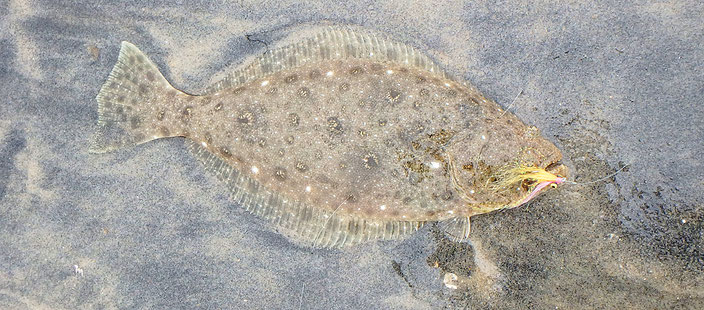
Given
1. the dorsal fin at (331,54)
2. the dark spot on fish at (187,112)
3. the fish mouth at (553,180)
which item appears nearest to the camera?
the fish mouth at (553,180)

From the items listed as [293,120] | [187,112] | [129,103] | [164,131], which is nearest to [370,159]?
[293,120]

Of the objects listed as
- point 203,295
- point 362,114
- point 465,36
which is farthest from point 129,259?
point 465,36

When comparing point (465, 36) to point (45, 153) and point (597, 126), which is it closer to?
point (597, 126)

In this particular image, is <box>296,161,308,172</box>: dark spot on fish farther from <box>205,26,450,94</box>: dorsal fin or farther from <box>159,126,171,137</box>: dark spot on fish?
<box>159,126,171,137</box>: dark spot on fish

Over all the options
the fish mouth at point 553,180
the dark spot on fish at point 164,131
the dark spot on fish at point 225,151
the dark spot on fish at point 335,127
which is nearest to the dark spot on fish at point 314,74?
the dark spot on fish at point 335,127

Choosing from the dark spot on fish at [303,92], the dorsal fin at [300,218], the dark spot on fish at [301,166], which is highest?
the dark spot on fish at [303,92]

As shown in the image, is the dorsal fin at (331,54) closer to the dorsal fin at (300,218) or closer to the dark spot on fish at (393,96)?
the dark spot on fish at (393,96)
